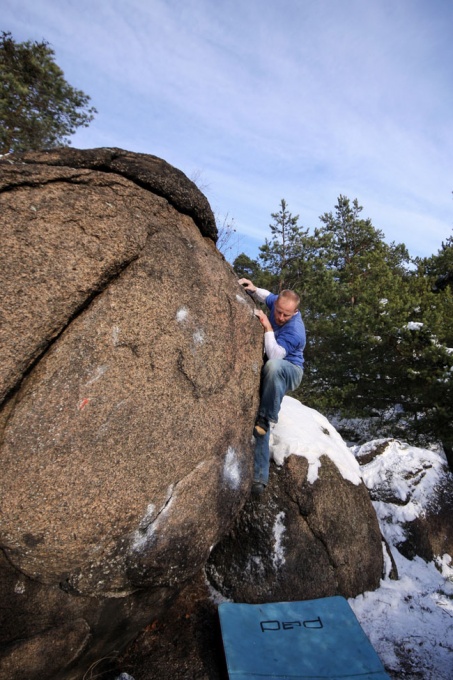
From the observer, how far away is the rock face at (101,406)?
3.31 meters

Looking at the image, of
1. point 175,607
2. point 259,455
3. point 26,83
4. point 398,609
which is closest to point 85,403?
point 259,455

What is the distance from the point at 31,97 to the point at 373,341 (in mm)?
14679

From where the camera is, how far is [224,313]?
4.62 metres

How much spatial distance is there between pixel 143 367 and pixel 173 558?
188 centimetres

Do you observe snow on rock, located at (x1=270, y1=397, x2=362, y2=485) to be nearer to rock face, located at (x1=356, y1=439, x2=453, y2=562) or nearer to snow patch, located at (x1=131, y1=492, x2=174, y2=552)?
rock face, located at (x1=356, y1=439, x2=453, y2=562)

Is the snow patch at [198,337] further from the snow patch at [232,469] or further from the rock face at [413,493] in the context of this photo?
the rock face at [413,493]

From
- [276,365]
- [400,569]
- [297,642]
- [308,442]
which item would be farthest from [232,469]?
[400,569]

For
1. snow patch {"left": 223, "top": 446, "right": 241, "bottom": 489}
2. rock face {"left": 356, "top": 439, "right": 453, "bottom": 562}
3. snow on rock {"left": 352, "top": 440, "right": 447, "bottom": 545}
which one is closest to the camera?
snow patch {"left": 223, "top": 446, "right": 241, "bottom": 489}

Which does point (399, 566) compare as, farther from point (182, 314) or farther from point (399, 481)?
point (182, 314)

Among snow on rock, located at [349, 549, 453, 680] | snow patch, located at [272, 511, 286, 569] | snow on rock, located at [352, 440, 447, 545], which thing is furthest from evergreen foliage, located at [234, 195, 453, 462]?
snow patch, located at [272, 511, 286, 569]

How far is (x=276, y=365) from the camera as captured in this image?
16.6ft

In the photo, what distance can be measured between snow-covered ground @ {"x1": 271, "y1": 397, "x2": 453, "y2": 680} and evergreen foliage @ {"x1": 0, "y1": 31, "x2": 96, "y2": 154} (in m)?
13.7

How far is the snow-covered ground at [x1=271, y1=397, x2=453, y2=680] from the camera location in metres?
5.07

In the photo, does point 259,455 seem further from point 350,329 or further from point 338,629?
point 350,329
